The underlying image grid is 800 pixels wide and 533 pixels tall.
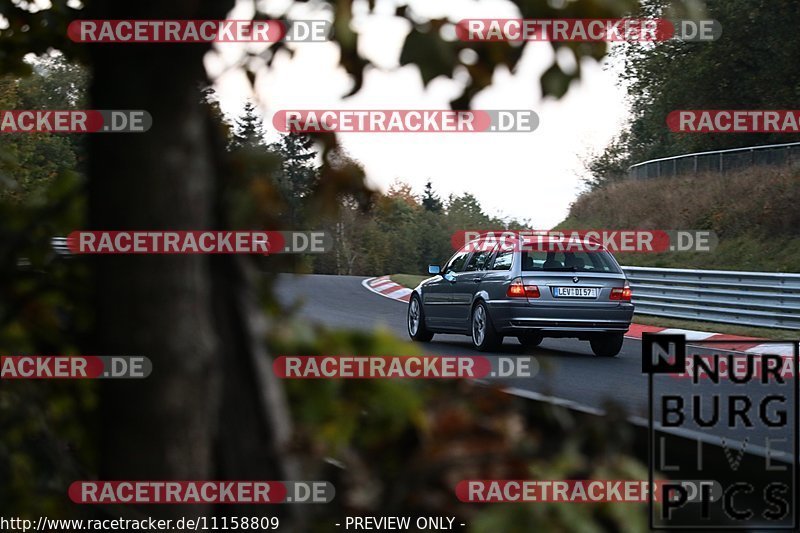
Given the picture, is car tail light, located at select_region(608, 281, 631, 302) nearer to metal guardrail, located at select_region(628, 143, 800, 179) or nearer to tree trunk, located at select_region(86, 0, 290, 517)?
tree trunk, located at select_region(86, 0, 290, 517)

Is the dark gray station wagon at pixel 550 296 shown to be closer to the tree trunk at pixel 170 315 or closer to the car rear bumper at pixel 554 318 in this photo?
the car rear bumper at pixel 554 318

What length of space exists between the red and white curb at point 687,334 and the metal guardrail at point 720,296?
1.03m

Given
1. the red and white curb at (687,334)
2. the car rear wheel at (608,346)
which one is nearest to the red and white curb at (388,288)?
the red and white curb at (687,334)

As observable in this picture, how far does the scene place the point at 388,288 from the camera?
110ft

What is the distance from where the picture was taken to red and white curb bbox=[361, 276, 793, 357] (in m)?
16.1

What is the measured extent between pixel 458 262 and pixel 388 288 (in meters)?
17.5

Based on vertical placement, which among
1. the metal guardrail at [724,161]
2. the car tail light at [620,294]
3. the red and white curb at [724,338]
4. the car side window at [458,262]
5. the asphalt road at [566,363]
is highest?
the metal guardrail at [724,161]

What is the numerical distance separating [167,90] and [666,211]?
3489 centimetres

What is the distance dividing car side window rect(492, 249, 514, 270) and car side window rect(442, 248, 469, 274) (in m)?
1.12

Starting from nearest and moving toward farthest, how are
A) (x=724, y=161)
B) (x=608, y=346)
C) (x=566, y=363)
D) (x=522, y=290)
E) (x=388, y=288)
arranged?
1. (x=566, y=363)
2. (x=522, y=290)
3. (x=608, y=346)
4. (x=388, y=288)
5. (x=724, y=161)

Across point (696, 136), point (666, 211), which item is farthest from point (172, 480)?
point (696, 136)

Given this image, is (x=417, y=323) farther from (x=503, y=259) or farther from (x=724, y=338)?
(x=724, y=338)

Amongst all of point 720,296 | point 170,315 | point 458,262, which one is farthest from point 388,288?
point 170,315

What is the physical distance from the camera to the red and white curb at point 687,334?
52.8ft
